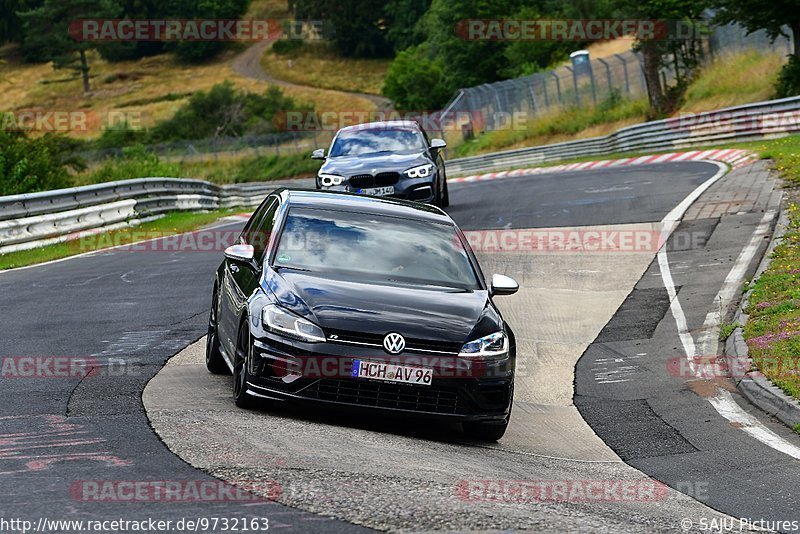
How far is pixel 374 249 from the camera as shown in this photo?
9.52 m

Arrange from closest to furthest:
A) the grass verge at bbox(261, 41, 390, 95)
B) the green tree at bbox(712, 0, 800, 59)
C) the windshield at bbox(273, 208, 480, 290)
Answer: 1. the windshield at bbox(273, 208, 480, 290)
2. the green tree at bbox(712, 0, 800, 59)
3. the grass verge at bbox(261, 41, 390, 95)

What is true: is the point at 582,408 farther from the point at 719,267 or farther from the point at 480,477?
the point at 719,267

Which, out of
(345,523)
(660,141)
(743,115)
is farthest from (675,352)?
(660,141)

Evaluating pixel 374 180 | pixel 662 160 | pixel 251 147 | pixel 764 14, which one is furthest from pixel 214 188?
pixel 251 147

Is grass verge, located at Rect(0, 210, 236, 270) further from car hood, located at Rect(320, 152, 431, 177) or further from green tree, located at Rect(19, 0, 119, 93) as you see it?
green tree, located at Rect(19, 0, 119, 93)

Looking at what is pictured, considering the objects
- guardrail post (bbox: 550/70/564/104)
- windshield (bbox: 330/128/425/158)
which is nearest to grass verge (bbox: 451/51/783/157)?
guardrail post (bbox: 550/70/564/104)

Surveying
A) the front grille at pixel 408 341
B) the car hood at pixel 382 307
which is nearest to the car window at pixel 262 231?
the car hood at pixel 382 307

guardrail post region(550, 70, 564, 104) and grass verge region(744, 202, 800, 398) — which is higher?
grass verge region(744, 202, 800, 398)

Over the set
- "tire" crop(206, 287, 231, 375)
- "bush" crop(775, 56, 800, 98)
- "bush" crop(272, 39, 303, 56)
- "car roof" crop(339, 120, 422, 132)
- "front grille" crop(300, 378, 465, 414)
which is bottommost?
"bush" crop(272, 39, 303, 56)

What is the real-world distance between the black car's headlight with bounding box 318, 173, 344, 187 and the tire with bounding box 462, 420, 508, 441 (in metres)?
11.8

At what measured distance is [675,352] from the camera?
41.3 ft

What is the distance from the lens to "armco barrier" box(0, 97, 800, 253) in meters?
21.9

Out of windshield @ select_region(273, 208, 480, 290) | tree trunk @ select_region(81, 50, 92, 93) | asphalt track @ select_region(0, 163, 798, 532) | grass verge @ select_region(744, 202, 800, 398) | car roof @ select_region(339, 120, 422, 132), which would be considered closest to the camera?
asphalt track @ select_region(0, 163, 798, 532)

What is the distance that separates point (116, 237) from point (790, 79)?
22084 mm
